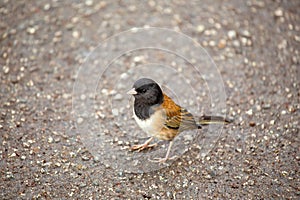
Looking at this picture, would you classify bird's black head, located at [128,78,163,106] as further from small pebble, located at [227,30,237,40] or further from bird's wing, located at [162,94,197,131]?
small pebble, located at [227,30,237,40]

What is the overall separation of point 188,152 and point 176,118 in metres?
0.53

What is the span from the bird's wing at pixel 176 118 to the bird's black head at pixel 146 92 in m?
0.17

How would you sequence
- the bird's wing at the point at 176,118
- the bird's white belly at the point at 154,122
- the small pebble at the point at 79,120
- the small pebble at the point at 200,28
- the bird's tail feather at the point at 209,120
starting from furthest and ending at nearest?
the small pebble at the point at 200,28, the small pebble at the point at 79,120, the bird's tail feather at the point at 209,120, the bird's wing at the point at 176,118, the bird's white belly at the point at 154,122

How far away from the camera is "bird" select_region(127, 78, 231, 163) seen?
3.62m

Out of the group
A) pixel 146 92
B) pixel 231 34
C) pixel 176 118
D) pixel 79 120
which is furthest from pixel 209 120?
pixel 231 34

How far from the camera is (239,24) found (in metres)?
5.65

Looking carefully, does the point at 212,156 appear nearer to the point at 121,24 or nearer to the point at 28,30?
the point at 121,24

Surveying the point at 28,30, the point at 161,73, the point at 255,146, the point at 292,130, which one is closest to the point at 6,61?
the point at 28,30

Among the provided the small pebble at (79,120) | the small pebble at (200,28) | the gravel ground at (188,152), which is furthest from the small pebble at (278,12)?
the small pebble at (79,120)

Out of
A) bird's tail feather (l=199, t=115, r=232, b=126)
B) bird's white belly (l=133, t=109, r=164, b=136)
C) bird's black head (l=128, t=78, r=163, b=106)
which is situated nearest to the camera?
bird's black head (l=128, t=78, r=163, b=106)

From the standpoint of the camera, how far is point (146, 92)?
11.9ft

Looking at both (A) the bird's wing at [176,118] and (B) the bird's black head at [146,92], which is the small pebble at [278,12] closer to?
(A) the bird's wing at [176,118]

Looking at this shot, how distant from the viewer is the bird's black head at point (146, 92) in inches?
141

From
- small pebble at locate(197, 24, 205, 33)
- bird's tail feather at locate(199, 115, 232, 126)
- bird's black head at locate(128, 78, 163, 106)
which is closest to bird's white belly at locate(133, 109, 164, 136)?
bird's black head at locate(128, 78, 163, 106)
